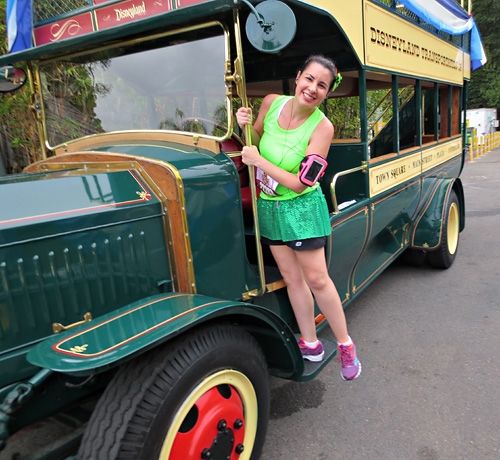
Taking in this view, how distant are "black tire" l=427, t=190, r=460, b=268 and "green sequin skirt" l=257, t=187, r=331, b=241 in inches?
102

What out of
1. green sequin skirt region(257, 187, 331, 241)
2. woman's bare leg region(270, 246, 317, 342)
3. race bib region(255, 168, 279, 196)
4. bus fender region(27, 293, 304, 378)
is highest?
race bib region(255, 168, 279, 196)

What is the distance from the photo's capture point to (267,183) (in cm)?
228

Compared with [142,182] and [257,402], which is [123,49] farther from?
[257,402]

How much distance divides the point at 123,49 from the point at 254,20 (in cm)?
88

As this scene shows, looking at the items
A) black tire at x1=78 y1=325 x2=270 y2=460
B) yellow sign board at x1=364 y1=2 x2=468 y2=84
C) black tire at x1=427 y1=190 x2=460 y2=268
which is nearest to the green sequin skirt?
black tire at x1=78 y1=325 x2=270 y2=460

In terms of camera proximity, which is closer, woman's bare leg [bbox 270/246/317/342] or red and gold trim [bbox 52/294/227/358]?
red and gold trim [bbox 52/294/227/358]

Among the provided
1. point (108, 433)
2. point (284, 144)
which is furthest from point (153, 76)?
point (108, 433)

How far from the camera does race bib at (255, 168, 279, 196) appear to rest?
2248 mm

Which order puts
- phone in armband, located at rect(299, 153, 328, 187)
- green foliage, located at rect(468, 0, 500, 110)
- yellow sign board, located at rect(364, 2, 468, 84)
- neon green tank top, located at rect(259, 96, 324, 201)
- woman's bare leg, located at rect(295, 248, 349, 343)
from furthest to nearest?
1. green foliage, located at rect(468, 0, 500, 110)
2. yellow sign board, located at rect(364, 2, 468, 84)
3. woman's bare leg, located at rect(295, 248, 349, 343)
4. neon green tank top, located at rect(259, 96, 324, 201)
5. phone in armband, located at rect(299, 153, 328, 187)

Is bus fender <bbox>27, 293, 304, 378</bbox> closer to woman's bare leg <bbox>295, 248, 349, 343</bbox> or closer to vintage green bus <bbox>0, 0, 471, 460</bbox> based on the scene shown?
vintage green bus <bbox>0, 0, 471, 460</bbox>

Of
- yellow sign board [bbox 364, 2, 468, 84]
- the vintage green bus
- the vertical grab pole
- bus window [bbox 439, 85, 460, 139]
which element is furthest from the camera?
bus window [bbox 439, 85, 460, 139]

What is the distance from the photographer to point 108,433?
57.0 inches

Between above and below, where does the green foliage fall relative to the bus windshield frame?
above

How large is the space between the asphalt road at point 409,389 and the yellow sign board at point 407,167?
43.5 inches
